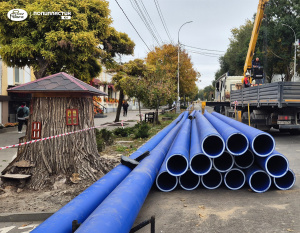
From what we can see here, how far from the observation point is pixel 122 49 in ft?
55.0

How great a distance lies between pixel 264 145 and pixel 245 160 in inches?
17.1

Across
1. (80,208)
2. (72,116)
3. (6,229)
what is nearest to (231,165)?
(80,208)

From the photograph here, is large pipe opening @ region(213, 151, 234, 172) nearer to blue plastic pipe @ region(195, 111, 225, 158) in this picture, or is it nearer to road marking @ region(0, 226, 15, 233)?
blue plastic pipe @ region(195, 111, 225, 158)

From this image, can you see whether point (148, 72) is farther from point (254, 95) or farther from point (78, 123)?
point (78, 123)

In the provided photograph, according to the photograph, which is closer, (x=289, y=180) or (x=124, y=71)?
(x=289, y=180)

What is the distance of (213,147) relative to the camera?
544 centimetres

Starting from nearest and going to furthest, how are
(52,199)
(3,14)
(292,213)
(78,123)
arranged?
1. (292,213)
2. (52,199)
3. (78,123)
4. (3,14)

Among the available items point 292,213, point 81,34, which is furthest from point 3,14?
point 292,213

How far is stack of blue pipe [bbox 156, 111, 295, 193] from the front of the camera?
4.94 meters

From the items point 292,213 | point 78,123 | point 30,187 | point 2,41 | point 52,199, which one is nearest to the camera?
point 292,213

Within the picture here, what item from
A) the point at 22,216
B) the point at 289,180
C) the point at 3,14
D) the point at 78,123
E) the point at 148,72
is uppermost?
the point at 3,14

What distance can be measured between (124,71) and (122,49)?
132 inches

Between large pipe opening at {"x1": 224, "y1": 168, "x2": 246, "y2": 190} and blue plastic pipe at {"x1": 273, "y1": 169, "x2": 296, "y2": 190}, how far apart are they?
0.55 meters

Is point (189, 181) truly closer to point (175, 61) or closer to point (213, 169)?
point (213, 169)
